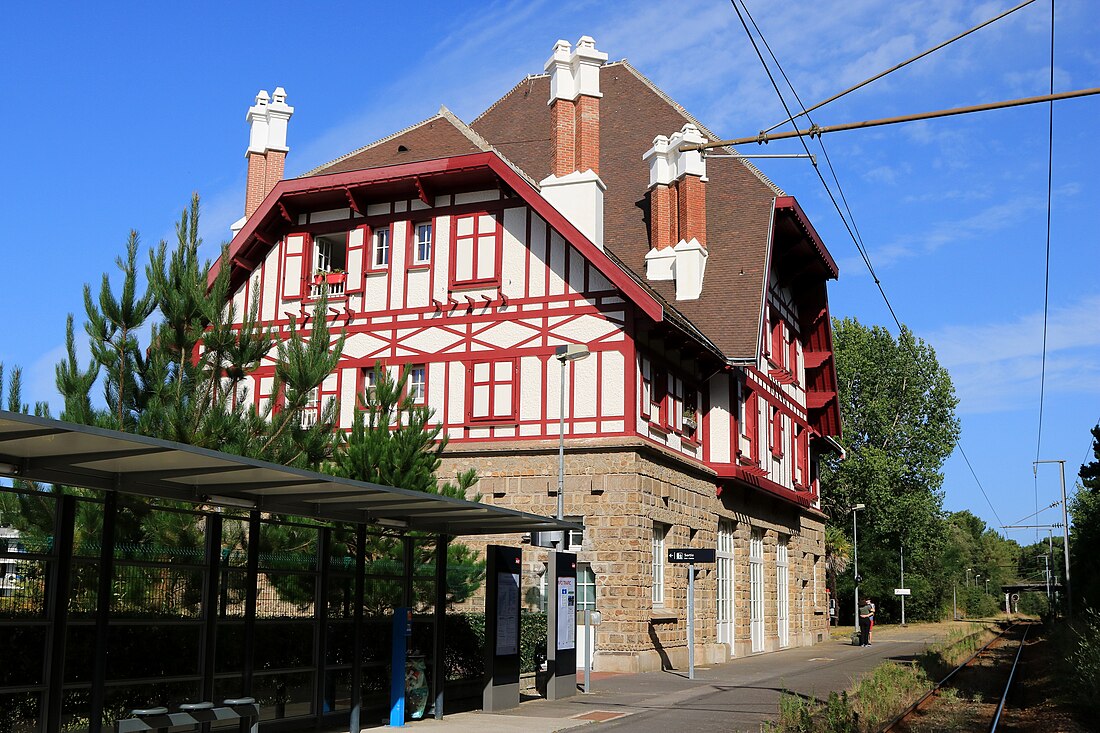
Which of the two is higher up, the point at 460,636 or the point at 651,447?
the point at 651,447

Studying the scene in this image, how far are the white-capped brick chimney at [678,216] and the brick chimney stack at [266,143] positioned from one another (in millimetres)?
9795

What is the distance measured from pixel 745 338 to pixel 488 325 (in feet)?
21.8

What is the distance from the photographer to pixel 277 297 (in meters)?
28.8

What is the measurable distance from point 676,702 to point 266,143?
19.6 metres

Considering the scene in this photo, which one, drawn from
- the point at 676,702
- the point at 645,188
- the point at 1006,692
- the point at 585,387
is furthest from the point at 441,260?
the point at 1006,692

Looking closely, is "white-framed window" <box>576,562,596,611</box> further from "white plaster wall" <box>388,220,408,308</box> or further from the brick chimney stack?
the brick chimney stack

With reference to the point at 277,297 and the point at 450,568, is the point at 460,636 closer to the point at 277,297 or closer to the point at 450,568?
the point at 450,568

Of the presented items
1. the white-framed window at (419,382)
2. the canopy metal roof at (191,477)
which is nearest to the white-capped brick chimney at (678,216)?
the white-framed window at (419,382)

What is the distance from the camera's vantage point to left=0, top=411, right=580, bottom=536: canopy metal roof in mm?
8695

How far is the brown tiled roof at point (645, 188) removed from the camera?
30.0m

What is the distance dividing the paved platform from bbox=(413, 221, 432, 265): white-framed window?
34.5ft

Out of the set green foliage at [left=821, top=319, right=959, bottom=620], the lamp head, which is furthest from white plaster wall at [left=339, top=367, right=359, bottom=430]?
green foliage at [left=821, top=319, right=959, bottom=620]

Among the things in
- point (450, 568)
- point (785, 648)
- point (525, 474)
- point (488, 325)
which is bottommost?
point (785, 648)

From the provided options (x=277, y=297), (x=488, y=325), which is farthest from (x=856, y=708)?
(x=277, y=297)
